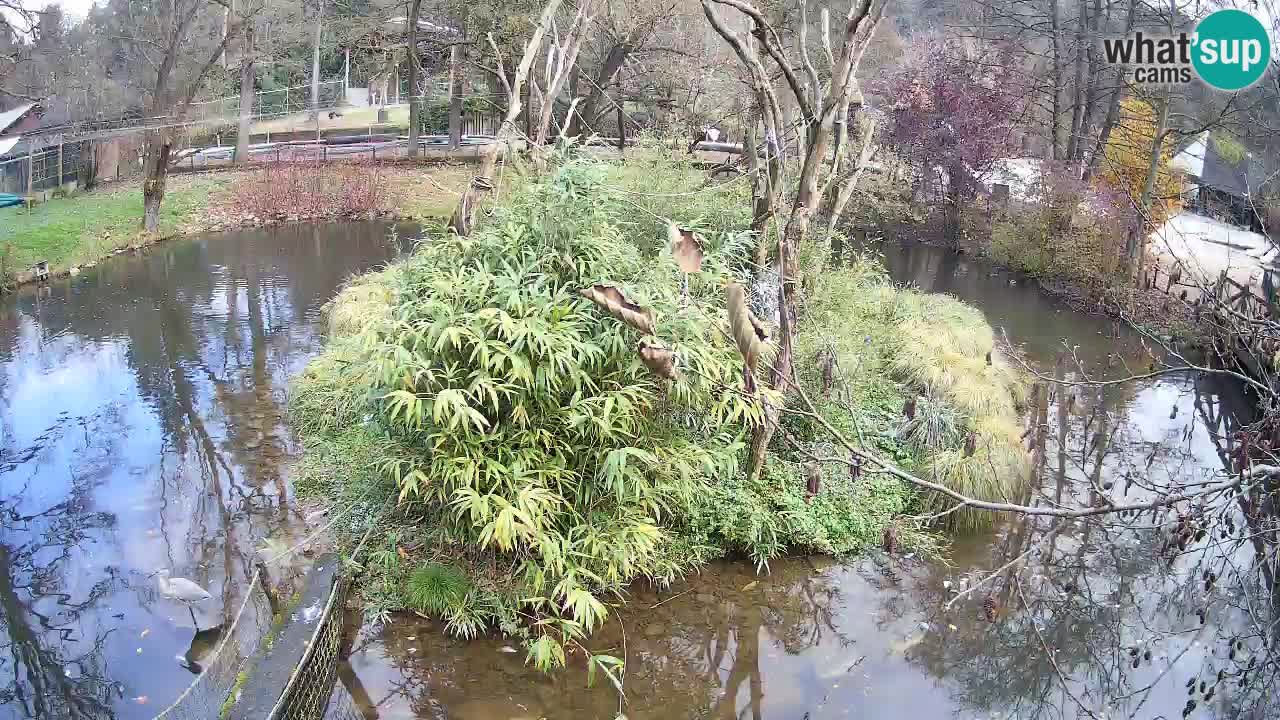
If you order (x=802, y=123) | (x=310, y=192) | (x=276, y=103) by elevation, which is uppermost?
(x=276, y=103)

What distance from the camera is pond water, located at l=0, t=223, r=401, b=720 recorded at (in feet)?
17.3

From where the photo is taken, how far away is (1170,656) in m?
5.43

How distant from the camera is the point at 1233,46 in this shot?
6707 mm

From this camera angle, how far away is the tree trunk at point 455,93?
20.6m

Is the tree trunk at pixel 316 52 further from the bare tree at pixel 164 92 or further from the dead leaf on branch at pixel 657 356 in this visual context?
the dead leaf on branch at pixel 657 356

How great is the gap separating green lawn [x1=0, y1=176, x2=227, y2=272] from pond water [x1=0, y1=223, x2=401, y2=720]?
23.7 inches

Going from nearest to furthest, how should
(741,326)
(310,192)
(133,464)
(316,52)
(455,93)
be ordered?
(741,326)
(133,464)
(310,192)
(455,93)
(316,52)

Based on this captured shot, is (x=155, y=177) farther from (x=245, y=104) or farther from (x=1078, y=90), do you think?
(x=1078, y=90)

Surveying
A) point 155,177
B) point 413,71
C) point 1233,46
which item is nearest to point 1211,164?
point 1233,46

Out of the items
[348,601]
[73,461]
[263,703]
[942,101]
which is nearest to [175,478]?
[73,461]

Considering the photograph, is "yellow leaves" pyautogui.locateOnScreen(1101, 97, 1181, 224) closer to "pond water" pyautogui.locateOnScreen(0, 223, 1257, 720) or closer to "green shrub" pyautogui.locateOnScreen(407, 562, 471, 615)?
"pond water" pyautogui.locateOnScreen(0, 223, 1257, 720)

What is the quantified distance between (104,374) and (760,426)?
686cm

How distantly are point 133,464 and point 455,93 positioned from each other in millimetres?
17167

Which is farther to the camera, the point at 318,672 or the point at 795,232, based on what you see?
the point at 795,232
